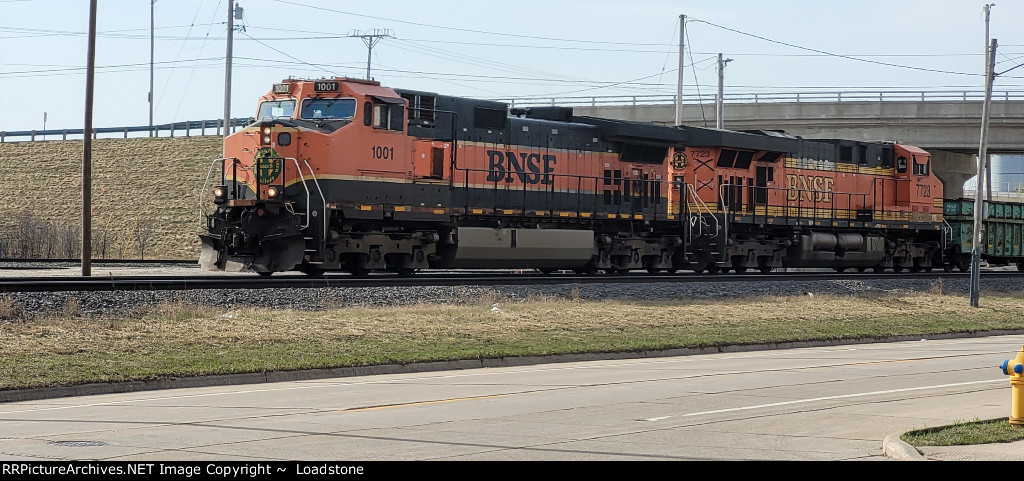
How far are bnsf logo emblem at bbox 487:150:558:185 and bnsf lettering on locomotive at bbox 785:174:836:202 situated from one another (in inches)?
352

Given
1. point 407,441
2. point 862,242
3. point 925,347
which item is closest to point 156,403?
point 407,441

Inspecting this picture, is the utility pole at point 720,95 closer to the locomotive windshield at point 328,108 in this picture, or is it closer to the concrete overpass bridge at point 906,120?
the concrete overpass bridge at point 906,120

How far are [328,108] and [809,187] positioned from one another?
1670cm

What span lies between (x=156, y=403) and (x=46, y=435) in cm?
251

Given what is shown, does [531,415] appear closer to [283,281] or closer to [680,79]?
[283,281]

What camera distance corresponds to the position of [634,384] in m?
14.1

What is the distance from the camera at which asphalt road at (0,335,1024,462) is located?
8.88 meters

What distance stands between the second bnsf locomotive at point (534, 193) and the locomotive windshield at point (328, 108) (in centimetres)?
4

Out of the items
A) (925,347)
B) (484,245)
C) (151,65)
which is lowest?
(925,347)

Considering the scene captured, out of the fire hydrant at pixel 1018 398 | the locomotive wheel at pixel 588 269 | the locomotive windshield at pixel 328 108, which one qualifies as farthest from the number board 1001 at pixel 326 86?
the fire hydrant at pixel 1018 398

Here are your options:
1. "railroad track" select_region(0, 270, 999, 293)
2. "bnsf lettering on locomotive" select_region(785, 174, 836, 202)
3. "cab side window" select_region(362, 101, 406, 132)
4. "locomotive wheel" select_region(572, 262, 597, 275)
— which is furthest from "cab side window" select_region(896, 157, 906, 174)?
"cab side window" select_region(362, 101, 406, 132)

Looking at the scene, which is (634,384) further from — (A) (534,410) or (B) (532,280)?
(B) (532,280)

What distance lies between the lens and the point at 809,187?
34.5 metres

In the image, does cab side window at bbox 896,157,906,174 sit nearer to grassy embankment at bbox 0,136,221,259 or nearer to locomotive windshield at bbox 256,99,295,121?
locomotive windshield at bbox 256,99,295,121
